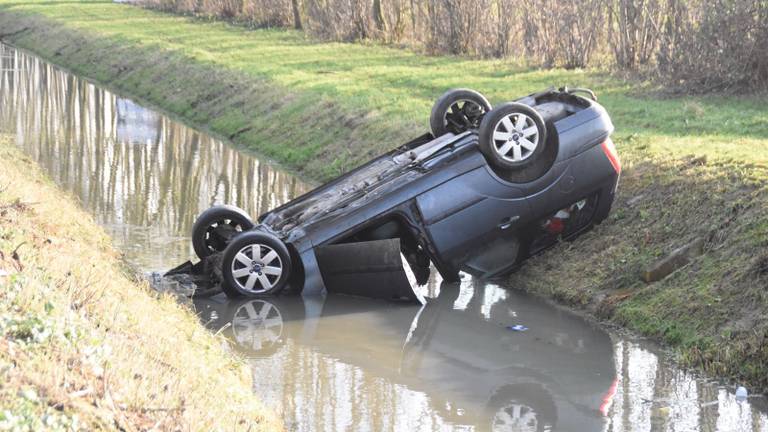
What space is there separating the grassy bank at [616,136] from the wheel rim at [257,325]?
104 inches

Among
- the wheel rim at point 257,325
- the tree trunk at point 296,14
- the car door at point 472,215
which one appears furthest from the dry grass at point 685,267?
the tree trunk at point 296,14

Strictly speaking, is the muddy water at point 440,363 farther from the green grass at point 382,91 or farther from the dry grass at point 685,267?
the green grass at point 382,91

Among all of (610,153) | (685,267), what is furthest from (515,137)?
(685,267)

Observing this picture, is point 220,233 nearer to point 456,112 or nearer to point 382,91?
point 456,112

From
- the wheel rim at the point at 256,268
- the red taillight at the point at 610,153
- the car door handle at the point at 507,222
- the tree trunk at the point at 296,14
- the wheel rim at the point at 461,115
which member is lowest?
the wheel rim at the point at 256,268

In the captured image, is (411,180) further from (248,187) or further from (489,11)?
(489,11)

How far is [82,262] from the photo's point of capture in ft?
31.7

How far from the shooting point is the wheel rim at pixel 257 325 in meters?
10.6

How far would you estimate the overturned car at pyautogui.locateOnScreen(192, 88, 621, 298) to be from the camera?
11430mm

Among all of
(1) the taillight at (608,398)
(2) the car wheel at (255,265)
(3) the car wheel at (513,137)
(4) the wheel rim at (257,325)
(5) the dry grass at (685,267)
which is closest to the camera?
(1) the taillight at (608,398)

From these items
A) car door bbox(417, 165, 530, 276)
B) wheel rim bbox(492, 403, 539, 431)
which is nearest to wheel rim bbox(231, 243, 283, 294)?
car door bbox(417, 165, 530, 276)

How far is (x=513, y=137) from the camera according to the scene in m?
11.6

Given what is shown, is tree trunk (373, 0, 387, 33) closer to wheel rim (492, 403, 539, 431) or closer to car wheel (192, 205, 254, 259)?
car wheel (192, 205, 254, 259)

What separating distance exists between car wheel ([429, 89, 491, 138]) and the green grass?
2253mm
